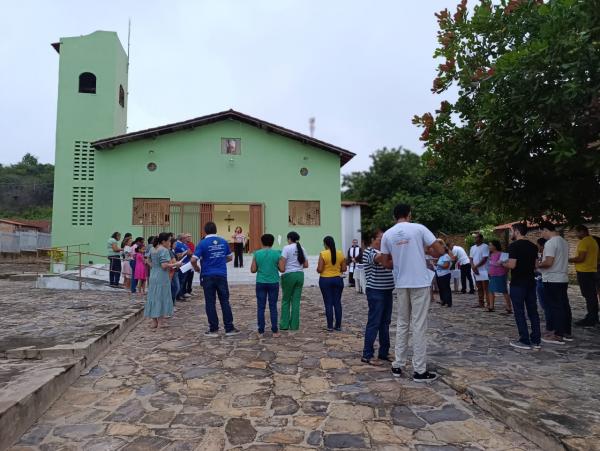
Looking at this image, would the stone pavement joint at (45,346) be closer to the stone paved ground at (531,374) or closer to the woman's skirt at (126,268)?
the woman's skirt at (126,268)

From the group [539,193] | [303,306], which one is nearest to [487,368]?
[539,193]

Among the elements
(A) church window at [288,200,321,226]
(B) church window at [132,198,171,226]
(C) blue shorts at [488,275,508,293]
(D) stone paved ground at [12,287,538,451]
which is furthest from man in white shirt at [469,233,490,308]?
(B) church window at [132,198,171,226]

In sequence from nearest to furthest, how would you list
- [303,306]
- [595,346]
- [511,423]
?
[511,423]
[595,346]
[303,306]

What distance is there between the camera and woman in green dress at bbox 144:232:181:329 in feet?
24.4

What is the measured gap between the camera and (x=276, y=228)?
1880cm

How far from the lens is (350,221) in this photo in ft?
75.6

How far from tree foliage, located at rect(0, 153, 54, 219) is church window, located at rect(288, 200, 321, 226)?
3547 centimetres

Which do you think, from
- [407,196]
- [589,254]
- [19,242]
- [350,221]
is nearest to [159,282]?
[589,254]

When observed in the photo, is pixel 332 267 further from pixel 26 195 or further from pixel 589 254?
pixel 26 195

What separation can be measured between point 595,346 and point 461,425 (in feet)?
12.5

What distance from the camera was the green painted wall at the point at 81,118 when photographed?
59.8ft

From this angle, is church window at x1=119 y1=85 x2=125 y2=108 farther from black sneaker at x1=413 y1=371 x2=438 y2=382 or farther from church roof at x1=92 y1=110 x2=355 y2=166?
black sneaker at x1=413 y1=371 x2=438 y2=382

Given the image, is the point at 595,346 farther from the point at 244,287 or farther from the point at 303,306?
the point at 244,287

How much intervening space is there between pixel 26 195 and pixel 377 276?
164 feet
